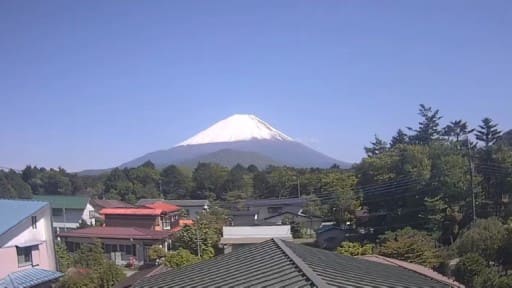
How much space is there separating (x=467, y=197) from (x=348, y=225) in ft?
24.2

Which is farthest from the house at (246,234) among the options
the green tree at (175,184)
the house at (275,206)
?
the green tree at (175,184)

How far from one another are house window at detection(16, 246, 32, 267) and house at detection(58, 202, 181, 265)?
23.7 feet

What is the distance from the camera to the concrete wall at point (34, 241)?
609 inches

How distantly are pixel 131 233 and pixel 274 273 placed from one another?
21.6 meters

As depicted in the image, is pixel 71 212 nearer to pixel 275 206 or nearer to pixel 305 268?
pixel 275 206

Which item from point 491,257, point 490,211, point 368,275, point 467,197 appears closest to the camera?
point 368,275

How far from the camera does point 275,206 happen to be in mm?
35000

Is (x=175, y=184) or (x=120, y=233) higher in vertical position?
(x=175, y=184)

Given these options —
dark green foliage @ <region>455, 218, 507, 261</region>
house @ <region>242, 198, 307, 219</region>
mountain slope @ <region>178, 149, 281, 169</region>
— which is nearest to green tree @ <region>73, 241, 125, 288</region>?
dark green foliage @ <region>455, 218, 507, 261</region>

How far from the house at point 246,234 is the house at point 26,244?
7523mm

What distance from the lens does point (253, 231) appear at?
22969 millimetres

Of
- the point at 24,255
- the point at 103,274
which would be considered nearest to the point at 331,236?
the point at 103,274

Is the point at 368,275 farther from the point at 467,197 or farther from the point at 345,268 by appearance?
the point at 467,197

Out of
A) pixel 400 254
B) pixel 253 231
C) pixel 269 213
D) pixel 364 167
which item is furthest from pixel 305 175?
pixel 400 254
